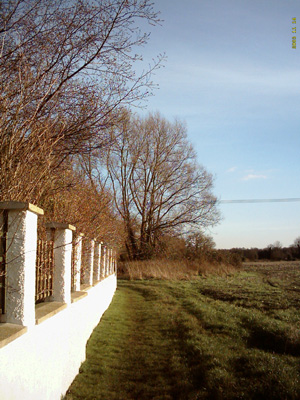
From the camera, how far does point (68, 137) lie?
6.73 metres

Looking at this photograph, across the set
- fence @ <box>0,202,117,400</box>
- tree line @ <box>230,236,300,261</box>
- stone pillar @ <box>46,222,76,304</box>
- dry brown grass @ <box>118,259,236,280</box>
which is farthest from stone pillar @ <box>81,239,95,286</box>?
tree line @ <box>230,236,300,261</box>

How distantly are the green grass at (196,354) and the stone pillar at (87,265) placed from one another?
1159 mm

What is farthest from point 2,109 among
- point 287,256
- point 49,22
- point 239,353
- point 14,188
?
point 287,256

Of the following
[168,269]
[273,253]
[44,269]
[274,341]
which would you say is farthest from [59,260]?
[273,253]

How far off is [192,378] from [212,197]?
27029 mm

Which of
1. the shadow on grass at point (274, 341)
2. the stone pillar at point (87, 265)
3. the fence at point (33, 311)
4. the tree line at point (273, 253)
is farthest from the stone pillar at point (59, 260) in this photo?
the tree line at point (273, 253)

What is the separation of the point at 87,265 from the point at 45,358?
5.05m

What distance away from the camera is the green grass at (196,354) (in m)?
5.34

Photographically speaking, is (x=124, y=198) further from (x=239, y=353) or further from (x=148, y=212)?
(x=239, y=353)

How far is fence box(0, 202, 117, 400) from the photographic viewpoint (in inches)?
134

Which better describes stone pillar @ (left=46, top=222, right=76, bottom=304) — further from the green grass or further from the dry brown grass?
the dry brown grass

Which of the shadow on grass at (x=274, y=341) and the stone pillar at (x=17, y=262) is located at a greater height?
the stone pillar at (x=17, y=262)

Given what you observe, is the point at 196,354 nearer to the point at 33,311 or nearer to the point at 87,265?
the point at 87,265

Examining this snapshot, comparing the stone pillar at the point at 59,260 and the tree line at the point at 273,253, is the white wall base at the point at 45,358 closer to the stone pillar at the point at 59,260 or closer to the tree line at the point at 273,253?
the stone pillar at the point at 59,260
